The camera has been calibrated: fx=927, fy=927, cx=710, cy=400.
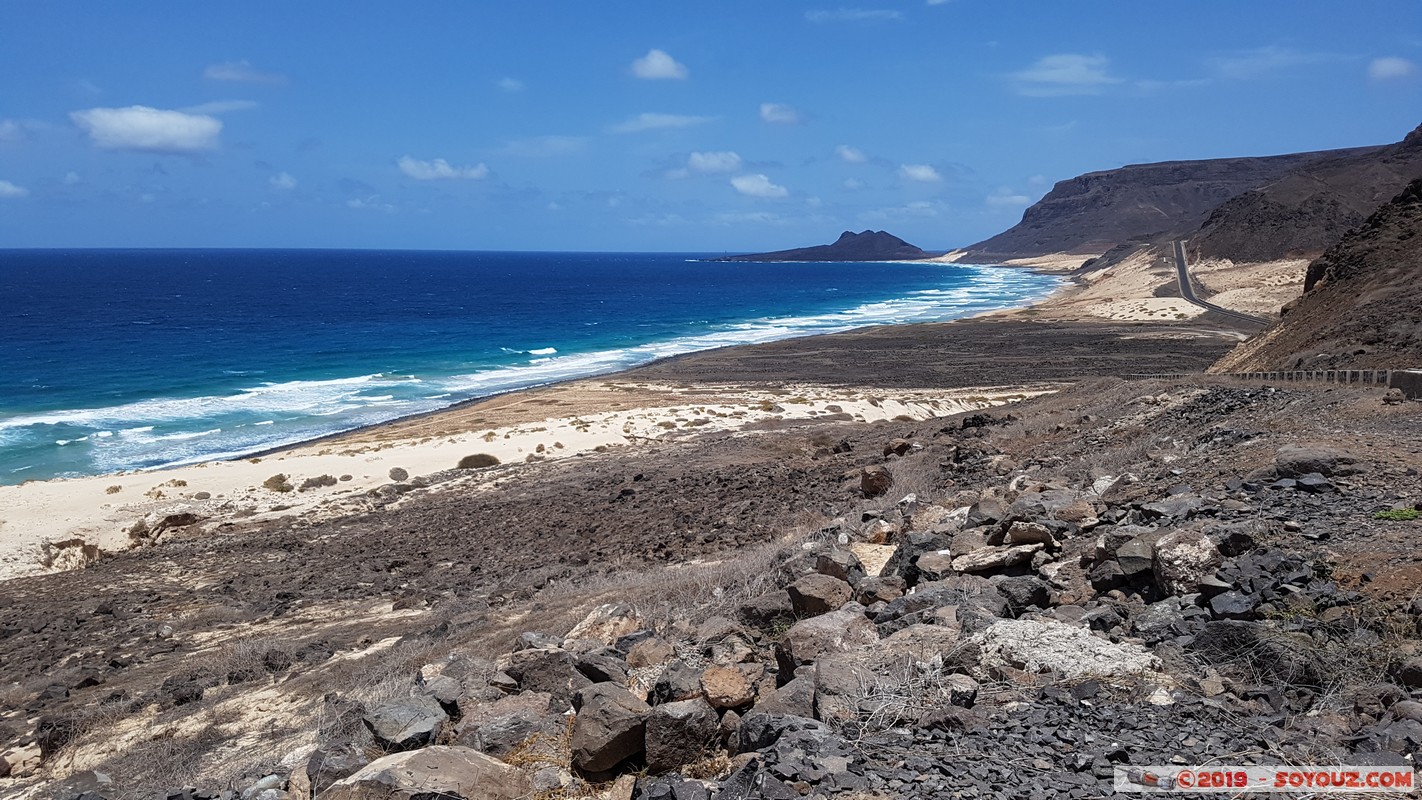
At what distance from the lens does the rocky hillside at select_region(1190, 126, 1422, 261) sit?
7838cm

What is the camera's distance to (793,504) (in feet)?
Result: 50.6

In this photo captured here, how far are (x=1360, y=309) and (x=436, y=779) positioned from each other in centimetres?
2469

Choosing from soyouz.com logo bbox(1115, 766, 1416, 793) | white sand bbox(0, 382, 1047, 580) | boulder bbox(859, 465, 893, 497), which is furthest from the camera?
white sand bbox(0, 382, 1047, 580)

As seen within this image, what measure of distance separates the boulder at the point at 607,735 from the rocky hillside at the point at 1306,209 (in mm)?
84174

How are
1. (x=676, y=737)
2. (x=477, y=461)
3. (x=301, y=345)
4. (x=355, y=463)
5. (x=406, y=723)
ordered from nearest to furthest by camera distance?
(x=676, y=737)
(x=406, y=723)
(x=355, y=463)
(x=477, y=461)
(x=301, y=345)

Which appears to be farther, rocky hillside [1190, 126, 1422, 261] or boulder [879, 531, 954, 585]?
rocky hillside [1190, 126, 1422, 261]

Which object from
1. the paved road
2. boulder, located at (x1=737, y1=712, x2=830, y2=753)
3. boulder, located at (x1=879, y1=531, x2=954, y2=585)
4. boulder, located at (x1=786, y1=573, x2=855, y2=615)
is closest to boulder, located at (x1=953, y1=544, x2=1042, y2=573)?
boulder, located at (x1=879, y1=531, x2=954, y2=585)

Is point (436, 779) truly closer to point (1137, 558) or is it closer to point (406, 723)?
point (406, 723)

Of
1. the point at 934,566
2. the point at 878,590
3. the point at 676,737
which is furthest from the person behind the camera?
the point at 934,566

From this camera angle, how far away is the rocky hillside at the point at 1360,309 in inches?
767

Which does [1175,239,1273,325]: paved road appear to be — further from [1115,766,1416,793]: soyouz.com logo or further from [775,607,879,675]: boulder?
[1115,766,1416,793]: soyouz.com logo

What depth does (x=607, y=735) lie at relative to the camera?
4.77 m

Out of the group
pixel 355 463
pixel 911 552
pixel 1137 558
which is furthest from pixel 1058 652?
pixel 355 463

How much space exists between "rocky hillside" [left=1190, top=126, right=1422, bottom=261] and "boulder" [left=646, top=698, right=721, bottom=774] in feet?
276
